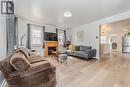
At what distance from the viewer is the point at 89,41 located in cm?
690

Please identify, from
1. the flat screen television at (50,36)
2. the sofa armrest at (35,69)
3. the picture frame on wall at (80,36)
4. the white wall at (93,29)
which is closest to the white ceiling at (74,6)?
the white wall at (93,29)

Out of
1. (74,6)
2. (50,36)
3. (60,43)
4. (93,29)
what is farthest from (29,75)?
(60,43)

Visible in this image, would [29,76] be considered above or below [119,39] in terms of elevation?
below

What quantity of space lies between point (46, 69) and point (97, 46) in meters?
4.83

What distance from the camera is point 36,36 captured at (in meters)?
7.13

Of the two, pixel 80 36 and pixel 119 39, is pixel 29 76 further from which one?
pixel 119 39

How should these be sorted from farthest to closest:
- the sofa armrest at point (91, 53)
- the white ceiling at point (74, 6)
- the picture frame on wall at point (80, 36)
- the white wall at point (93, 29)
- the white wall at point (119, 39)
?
the white wall at point (119, 39), the picture frame on wall at point (80, 36), the sofa armrest at point (91, 53), the white wall at point (93, 29), the white ceiling at point (74, 6)

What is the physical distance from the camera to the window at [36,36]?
22.8ft

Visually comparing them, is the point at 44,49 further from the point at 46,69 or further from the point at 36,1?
the point at 46,69

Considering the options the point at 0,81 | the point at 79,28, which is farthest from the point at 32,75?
the point at 79,28

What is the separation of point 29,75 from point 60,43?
6805mm

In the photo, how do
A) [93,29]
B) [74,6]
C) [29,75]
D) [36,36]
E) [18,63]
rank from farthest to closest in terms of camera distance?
[36,36]
[93,29]
[74,6]
[29,75]
[18,63]

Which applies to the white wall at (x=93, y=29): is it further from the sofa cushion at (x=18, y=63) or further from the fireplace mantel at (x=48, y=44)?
the sofa cushion at (x=18, y=63)

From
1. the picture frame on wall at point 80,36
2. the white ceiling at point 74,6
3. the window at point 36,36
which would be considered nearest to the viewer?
the white ceiling at point 74,6
